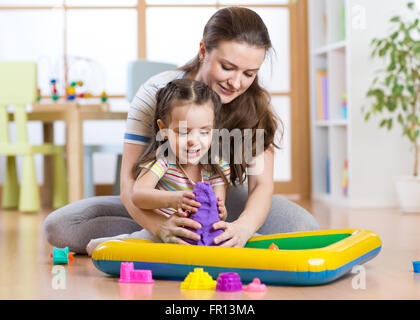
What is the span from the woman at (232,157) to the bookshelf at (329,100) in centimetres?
177

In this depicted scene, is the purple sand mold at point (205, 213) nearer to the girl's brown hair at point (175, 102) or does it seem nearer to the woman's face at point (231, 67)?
the girl's brown hair at point (175, 102)

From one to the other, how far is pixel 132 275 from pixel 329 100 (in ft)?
8.68

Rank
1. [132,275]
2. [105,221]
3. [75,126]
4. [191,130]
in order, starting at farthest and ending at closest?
[75,126] < [105,221] < [191,130] < [132,275]

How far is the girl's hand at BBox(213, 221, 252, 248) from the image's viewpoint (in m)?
1.56

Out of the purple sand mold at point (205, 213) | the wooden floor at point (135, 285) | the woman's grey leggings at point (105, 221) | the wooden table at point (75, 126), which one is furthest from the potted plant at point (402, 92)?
the purple sand mold at point (205, 213)

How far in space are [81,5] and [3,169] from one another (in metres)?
1.19

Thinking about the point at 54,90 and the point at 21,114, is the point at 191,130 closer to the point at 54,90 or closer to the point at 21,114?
the point at 21,114

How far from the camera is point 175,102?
167cm

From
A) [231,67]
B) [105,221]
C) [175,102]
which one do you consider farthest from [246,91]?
[105,221]

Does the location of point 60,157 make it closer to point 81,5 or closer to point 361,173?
point 81,5

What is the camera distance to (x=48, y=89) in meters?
4.41

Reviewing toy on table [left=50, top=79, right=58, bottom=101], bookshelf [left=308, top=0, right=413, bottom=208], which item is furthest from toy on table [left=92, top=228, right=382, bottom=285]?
toy on table [left=50, top=79, right=58, bottom=101]

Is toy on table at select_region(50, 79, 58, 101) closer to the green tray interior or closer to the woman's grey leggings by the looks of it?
the woman's grey leggings

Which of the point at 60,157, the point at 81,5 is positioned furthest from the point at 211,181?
the point at 81,5
